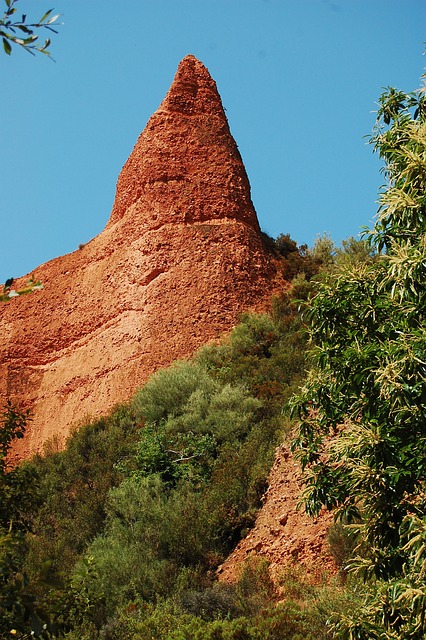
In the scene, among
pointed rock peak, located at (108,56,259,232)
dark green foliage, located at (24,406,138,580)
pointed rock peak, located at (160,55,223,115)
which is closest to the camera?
dark green foliage, located at (24,406,138,580)

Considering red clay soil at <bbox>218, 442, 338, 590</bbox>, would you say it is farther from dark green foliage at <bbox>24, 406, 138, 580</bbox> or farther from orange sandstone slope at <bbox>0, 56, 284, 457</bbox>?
orange sandstone slope at <bbox>0, 56, 284, 457</bbox>

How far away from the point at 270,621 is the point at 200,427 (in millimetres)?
11410

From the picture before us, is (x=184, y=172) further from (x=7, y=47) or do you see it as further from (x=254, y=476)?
(x=7, y=47)

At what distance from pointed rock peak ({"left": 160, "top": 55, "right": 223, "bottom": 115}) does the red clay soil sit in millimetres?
19683

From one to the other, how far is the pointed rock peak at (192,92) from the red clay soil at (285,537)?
1968 centimetres

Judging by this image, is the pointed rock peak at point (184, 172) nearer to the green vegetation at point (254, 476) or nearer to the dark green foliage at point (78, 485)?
the green vegetation at point (254, 476)

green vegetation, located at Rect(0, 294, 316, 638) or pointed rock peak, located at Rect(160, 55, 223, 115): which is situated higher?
pointed rock peak, located at Rect(160, 55, 223, 115)

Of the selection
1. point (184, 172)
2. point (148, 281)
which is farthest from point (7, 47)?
point (184, 172)

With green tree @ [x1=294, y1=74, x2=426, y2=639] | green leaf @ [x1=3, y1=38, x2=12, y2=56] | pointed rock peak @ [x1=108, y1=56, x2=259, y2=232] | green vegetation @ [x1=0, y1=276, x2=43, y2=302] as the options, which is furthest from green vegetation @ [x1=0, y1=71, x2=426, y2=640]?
pointed rock peak @ [x1=108, y1=56, x2=259, y2=232]

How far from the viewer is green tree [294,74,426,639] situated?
8.08 metres

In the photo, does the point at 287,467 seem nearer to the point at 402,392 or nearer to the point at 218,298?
the point at 402,392

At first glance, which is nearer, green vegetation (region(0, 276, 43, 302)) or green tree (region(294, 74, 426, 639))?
green vegetation (region(0, 276, 43, 302))

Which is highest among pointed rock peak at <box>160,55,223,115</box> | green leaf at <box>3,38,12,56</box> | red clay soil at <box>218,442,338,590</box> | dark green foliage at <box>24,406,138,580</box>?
pointed rock peak at <box>160,55,223,115</box>

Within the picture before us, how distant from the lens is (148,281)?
31047 mm
